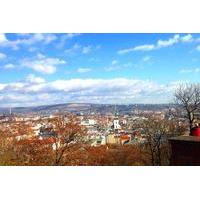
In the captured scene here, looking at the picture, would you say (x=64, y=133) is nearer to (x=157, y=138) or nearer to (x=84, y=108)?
(x=84, y=108)

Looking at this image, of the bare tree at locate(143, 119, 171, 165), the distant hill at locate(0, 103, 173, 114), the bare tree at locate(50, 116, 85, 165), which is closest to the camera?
the distant hill at locate(0, 103, 173, 114)

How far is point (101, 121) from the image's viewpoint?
919 cm

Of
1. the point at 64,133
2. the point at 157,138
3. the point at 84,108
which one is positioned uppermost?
the point at 84,108

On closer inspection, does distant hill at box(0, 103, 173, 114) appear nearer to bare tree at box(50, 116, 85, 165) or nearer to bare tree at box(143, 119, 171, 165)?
bare tree at box(50, 116, 85, 165)

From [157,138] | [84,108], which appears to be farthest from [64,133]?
[157,138]

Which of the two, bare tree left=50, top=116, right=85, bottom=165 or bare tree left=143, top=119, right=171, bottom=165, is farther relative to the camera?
bare tree left=143, top=119, right=171, bottom=165

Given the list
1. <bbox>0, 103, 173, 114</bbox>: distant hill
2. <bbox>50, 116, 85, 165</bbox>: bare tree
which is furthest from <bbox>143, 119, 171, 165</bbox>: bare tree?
<bbox>50, 116, 85, 165</bbox>: bare tree

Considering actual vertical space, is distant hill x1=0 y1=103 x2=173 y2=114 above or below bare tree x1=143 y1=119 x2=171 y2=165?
above

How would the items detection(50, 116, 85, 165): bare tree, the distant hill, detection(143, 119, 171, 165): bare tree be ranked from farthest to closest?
detection(143, 119, 171, 165): bare tree < detection(50, 116, 85, 165): bare tree < the distant hill

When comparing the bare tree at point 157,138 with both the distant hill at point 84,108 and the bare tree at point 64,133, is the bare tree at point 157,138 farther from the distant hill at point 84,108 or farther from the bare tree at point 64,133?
the bare tree at point 64,133
